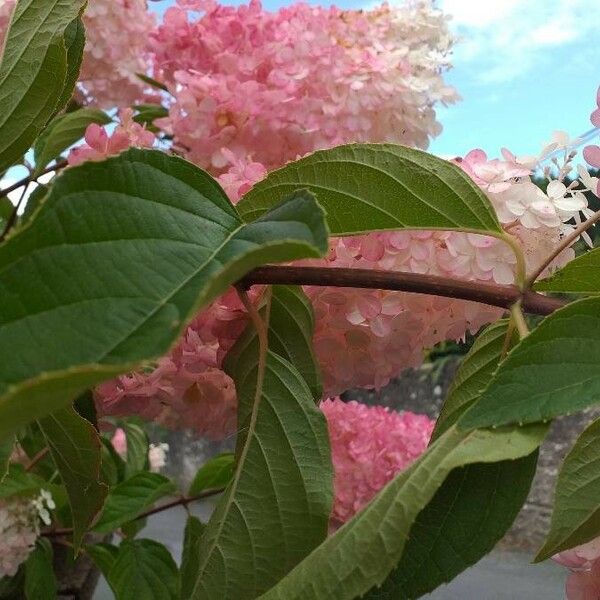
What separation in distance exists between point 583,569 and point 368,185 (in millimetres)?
181

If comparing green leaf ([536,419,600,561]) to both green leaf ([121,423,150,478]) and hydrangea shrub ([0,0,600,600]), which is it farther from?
green leaf ([121,423,150,478])

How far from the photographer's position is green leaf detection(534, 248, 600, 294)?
292 millimetres

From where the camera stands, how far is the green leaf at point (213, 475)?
91 centimetres

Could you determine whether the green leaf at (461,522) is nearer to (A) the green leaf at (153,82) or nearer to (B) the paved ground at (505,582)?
(A) the green leaf at (153,82)

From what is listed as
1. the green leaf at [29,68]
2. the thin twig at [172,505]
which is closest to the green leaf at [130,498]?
the thin twig at [172,505]

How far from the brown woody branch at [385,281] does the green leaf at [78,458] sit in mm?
87

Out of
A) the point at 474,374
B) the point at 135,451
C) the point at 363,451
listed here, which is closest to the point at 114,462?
the point at 135,451

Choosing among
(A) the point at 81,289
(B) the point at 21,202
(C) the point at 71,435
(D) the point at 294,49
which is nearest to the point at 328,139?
(D) the point at 294,49

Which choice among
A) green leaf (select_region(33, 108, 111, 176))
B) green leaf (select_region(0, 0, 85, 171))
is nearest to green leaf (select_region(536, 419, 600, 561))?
green leaf (select_region(0, 0, 85, 171))

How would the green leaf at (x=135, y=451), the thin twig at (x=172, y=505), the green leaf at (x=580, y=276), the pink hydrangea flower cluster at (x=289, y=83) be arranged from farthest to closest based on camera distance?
the green leaf at (x=135, y=451) < the thin twig at (x=172, y=505) < the pink hydrangea flower cluster at (x=289, y=83) < the green leaf at (x=580, y=276)

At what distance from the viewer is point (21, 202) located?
26.4 inches

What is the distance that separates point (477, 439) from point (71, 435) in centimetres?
17

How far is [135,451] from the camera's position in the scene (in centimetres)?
103

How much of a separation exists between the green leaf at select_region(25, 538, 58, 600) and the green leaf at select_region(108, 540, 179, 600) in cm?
6
